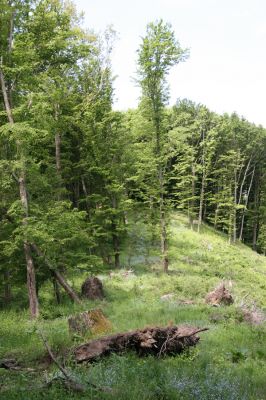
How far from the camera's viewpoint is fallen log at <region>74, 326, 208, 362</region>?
7.84 metres

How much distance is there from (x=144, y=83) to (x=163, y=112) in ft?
7.64

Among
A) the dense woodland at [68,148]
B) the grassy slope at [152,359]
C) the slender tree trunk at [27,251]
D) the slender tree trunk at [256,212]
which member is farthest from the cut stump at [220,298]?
the slender tree trunk at [256,212]

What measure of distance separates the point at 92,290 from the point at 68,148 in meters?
13.3

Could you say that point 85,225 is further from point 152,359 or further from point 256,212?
point 256,212

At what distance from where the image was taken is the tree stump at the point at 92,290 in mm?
17688

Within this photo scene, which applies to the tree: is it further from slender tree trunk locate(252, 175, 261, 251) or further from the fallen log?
slender tree trunk locate(252, 175, 261, 251)

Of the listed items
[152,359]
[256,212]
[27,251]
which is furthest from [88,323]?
[256,212]

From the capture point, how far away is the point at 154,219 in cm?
2608

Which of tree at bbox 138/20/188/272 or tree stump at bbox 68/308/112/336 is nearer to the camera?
tree stump at bbox 68/308/112/336

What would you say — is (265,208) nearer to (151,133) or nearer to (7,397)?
(151,133)

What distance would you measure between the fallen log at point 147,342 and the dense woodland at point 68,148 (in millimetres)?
6699

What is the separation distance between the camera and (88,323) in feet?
32.9

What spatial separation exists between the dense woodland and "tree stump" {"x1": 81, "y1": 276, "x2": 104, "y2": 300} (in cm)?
107

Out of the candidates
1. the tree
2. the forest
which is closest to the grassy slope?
the forest
